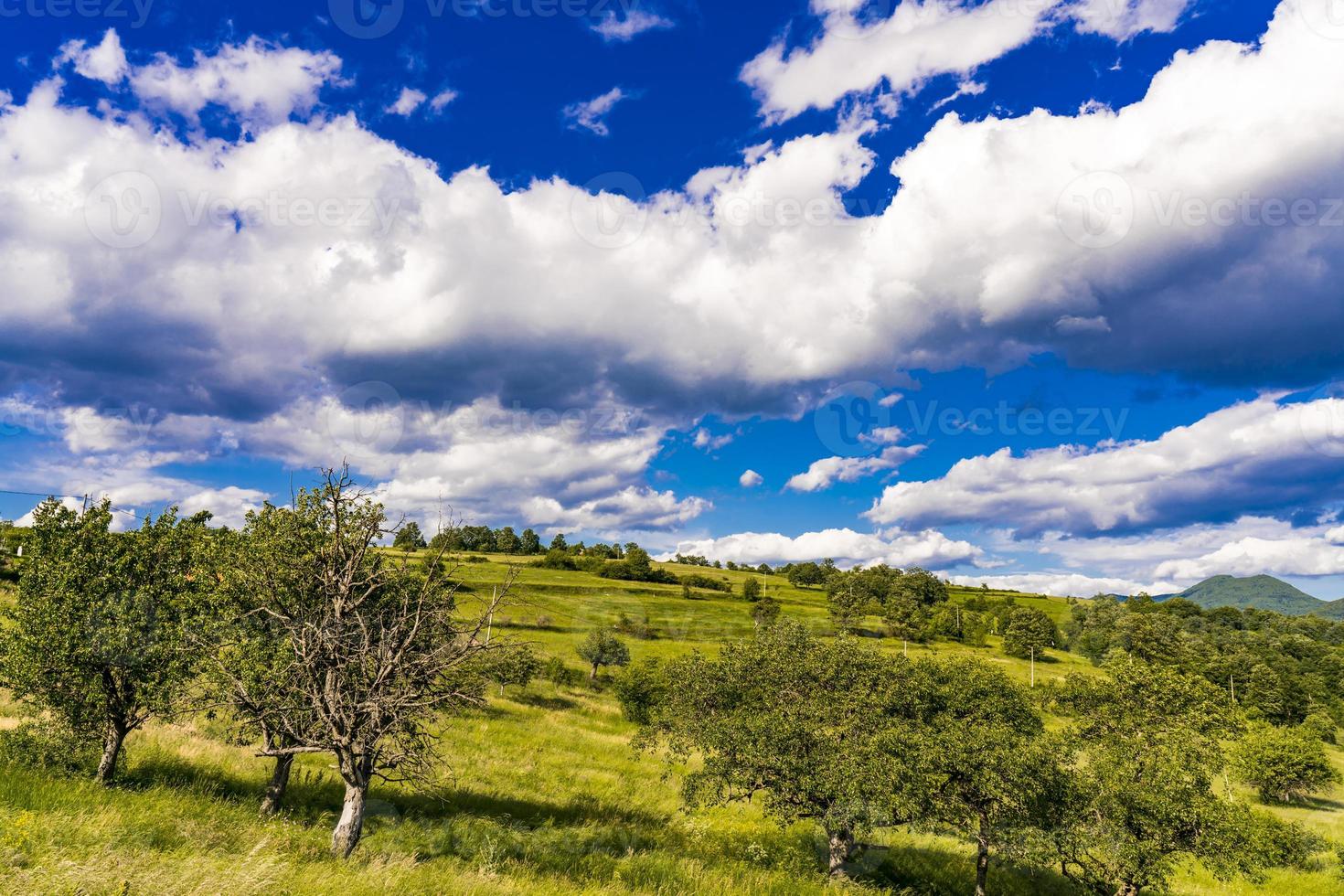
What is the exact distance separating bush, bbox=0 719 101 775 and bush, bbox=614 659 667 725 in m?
50.7

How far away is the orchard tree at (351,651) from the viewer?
15.7 meters

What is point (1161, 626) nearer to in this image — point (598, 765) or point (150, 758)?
point (598, 765)

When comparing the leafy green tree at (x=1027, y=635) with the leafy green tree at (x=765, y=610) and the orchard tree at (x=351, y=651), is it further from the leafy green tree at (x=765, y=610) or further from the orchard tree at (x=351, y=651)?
the orchard tree at (x=351, y=651)

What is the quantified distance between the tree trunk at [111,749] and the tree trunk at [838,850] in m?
25.7

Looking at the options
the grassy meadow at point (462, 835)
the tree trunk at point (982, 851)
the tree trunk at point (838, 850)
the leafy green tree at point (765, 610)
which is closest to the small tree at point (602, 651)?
the grassy meadow at point (462, 835)

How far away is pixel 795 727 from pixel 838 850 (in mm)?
5294

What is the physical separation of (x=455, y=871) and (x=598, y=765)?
95.7 feet

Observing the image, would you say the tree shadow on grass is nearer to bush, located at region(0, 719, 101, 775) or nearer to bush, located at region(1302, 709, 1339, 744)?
bush, located at region(0, 719, 101, 775)

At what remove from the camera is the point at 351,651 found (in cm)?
1806

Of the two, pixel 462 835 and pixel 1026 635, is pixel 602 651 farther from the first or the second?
pixel 1026 635

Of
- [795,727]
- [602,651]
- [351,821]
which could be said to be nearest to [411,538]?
[351,821]

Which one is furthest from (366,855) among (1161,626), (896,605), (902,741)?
(1161,626)

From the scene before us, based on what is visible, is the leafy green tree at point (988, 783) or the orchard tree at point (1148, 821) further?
the leafy green tree at point (988, 783)

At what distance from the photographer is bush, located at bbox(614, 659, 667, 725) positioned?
66.1 metres
